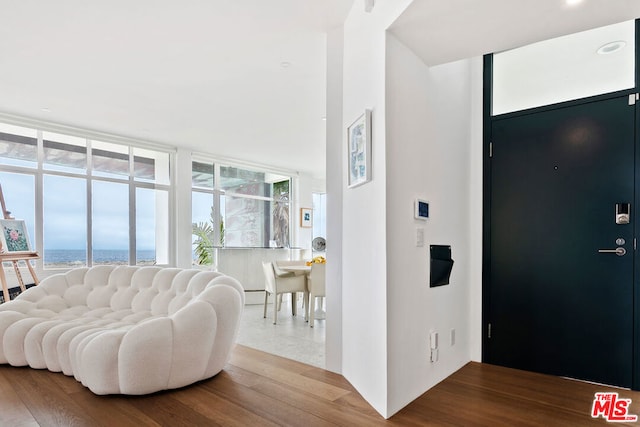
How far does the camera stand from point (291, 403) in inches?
93.6

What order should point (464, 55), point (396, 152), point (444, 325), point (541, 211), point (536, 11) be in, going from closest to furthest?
point (536, 11), point (396, 152), point (464, 55), point (444, 325), point (541, 211)

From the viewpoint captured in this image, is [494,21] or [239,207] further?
[239,207]

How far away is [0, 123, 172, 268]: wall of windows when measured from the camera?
18.6 feet

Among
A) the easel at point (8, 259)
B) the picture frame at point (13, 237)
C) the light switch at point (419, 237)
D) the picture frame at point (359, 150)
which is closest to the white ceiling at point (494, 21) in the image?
the picture frame at point (359, 150)

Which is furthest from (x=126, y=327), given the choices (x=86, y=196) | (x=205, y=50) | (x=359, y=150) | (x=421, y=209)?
(x=86, y=196)

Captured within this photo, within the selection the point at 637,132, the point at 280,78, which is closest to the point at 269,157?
the point at 280,78

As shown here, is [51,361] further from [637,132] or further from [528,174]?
[637,132]

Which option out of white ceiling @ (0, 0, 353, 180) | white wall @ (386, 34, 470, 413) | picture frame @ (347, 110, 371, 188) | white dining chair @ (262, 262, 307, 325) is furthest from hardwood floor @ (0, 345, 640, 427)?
white ceiling @ (0, 0, 353, 180)

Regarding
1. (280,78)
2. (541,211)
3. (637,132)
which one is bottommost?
(541,211)

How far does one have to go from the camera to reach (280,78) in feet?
14.0

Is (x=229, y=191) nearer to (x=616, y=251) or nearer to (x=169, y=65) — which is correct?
(x=169, y=65)

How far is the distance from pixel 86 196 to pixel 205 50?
4079 mm

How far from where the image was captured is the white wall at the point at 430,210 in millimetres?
2312

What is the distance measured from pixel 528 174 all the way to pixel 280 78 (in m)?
2.74
